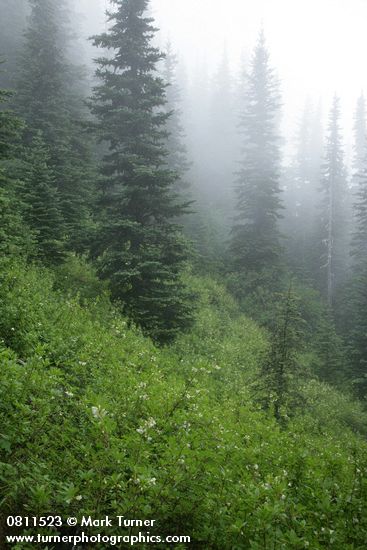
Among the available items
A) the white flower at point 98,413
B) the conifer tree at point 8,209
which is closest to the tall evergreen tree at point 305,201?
the conifer tree at point 8,209

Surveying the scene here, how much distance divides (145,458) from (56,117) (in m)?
23.1

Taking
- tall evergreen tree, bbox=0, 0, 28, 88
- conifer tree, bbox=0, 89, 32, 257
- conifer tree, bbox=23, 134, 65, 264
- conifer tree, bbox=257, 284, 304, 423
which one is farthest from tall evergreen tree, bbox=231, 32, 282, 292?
tall evergreen tree, bbox=0, 0, 28, 88

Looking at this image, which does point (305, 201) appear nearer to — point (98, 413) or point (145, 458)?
point (145, 458)

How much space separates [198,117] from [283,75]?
204ft

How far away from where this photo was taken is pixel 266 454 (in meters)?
5.31

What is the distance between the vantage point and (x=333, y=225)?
36.1 meters

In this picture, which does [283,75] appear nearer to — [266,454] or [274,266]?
[274,266]

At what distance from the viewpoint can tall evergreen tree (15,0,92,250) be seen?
60.6ft

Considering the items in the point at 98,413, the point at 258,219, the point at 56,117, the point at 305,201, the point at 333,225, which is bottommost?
the point at 305,201

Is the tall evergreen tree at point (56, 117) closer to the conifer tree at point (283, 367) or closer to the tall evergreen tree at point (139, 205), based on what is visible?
the tall evergreen tree at point (139, 205)

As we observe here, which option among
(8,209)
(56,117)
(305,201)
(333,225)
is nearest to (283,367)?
(8,209)

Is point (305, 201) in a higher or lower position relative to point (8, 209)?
lower

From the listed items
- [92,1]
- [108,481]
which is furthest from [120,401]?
[92,1]

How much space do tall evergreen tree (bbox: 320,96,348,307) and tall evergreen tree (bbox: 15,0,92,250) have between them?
807 inches
